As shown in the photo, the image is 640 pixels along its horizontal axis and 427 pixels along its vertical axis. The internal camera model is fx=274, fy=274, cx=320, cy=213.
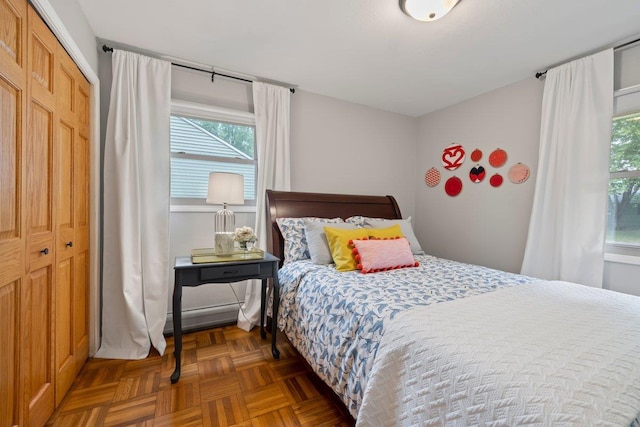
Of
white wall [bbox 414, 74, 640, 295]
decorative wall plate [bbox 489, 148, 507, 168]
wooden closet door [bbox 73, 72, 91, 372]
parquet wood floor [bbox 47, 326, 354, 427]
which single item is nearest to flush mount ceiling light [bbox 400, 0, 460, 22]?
white wall [bbox 414, 74, 640, 295]

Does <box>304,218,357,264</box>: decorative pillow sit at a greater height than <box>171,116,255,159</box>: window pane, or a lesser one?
lesser

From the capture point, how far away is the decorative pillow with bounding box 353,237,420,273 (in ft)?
6.46

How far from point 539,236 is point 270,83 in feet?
9.14

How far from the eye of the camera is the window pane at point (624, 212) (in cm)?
201

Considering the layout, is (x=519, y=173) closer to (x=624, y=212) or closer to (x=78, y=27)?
(x=624, y=212)

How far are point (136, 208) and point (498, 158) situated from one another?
3264 millimetres

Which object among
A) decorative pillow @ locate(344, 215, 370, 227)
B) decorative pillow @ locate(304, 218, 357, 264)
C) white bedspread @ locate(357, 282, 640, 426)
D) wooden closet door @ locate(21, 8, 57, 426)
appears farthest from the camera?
decorative pillow @ locate(344, 215, 370, 227)

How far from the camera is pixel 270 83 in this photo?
8.76 feet

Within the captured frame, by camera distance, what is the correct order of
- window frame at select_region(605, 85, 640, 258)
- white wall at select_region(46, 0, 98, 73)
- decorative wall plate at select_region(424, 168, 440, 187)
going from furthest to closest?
decorative wall plate at select_region(424, 168, 440, 187) < window frame at select_region(605, 85, 640, 258) < white wall at select_region(46, 0, 98, 73)

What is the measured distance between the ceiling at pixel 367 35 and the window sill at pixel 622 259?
1.53m

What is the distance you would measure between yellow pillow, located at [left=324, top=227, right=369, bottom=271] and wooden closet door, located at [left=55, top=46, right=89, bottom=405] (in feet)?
5.43

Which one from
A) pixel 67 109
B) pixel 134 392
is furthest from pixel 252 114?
pixel 134 392

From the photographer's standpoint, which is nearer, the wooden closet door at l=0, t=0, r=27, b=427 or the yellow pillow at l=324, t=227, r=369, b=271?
the wooden closet door at l=0, t=0, r=27, b=427

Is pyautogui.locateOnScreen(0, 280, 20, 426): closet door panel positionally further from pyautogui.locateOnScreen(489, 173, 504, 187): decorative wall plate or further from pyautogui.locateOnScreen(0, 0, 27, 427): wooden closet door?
pyautogui.locateOnScreen(489, 173, 504, 187): decorative wall plate
